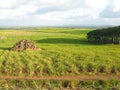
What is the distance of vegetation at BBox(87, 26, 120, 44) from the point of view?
196 feet

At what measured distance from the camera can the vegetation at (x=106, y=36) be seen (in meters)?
59.8

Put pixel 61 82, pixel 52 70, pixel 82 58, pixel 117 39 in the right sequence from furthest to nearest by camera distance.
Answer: pixel 117 39 < pixel 82 58 < pixel 52 70 < pixel 61 82

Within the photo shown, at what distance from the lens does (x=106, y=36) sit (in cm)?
6397

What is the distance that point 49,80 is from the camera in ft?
78.3

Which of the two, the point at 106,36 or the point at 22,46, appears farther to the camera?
the point at 106,36

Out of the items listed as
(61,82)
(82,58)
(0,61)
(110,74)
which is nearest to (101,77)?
(110,74)

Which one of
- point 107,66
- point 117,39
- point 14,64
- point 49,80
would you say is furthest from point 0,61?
point 117,39

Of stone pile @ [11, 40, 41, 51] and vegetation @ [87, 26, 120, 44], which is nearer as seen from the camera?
stone pile @ [11, 40, 41, 51]

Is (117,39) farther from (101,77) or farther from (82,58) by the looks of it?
(101,77)

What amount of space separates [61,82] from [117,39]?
3840 centimetres

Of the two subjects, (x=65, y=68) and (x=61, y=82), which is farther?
(x=65, y=68)

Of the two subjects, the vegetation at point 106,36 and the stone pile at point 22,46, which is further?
the vegetation at point 106,36

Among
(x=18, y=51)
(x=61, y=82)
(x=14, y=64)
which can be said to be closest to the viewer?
(x=61, y=82)

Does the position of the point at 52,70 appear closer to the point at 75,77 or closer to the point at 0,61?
the point at 75,77
